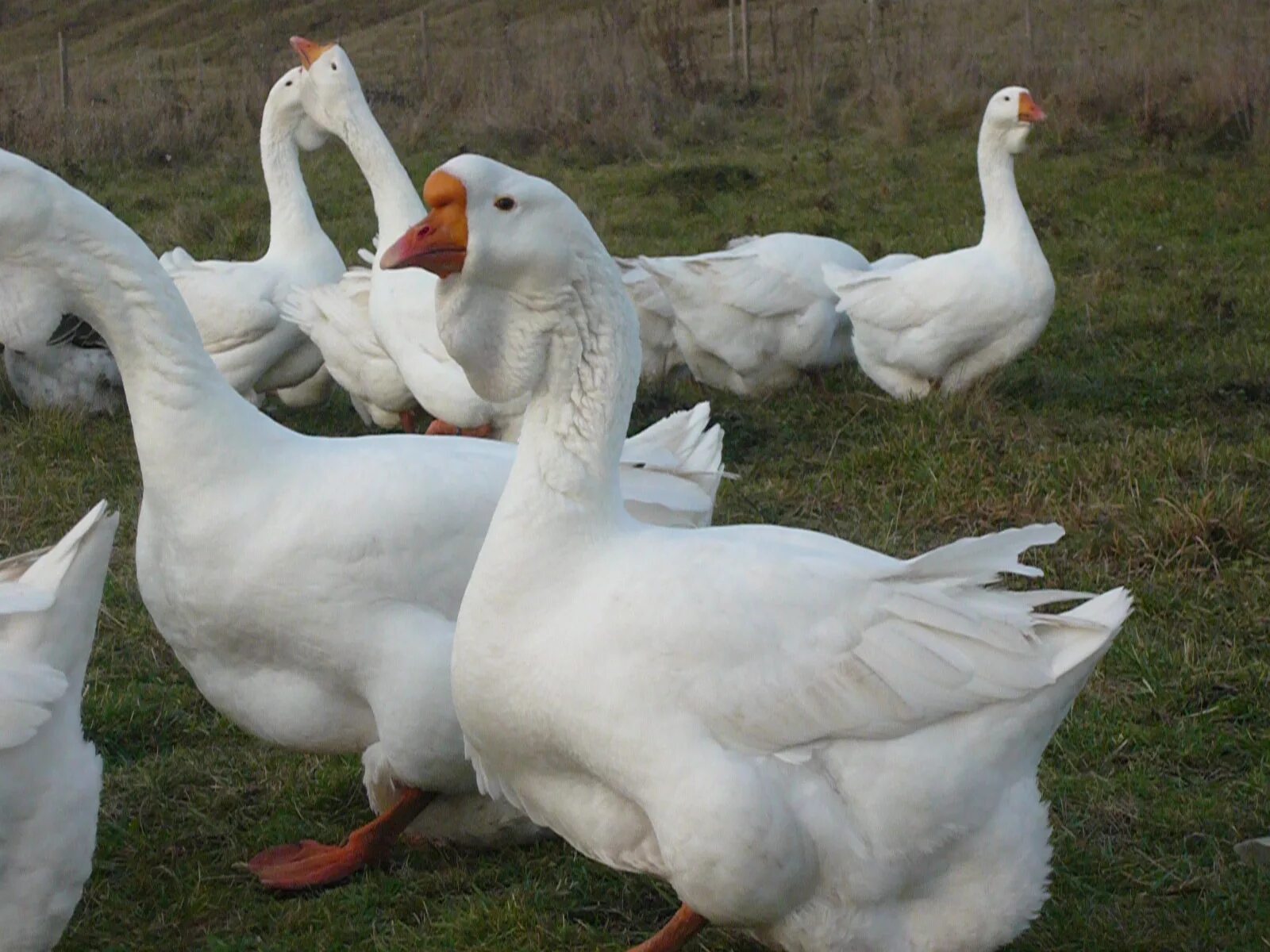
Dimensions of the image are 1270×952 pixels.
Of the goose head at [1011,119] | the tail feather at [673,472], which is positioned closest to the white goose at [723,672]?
the tail feather at [673,472]

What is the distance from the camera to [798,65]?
604 inches

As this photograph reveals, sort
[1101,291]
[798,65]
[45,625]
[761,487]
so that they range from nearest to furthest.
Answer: [45,625] → [761,487] → [1101,291] → [798,65]

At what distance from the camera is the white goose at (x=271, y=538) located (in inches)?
133

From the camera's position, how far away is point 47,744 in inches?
120

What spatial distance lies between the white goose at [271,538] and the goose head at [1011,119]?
505cm

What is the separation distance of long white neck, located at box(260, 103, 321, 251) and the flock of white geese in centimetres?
429

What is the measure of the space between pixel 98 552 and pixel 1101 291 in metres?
7.01

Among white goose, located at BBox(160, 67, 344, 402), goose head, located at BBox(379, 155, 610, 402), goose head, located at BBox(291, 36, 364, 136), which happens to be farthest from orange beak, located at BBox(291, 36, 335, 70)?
goose head, located at BBox(379, 155, 610, 402)

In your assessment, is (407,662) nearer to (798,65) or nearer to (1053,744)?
(1053,744)

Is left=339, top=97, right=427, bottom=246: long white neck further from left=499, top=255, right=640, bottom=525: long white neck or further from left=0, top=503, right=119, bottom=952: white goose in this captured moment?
left=499, top=255, right=640, bottom=525: long white neck

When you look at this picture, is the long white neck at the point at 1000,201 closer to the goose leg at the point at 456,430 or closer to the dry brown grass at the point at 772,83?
the goose leg at the point at 456,430

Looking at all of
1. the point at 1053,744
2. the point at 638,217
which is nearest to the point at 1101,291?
the point at 638,217

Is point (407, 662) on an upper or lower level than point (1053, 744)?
upper

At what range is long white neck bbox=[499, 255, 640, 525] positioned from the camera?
2920 millimetres
